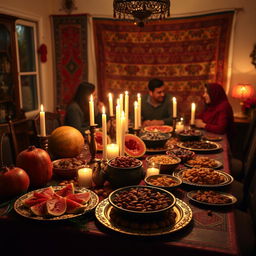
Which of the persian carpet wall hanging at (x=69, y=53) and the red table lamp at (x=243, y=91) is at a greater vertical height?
the persian carpet wall hanging at (x=69, y=53)

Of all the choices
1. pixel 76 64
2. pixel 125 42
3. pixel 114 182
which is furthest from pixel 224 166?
pixel 76 64

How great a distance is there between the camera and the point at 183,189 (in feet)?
5.21

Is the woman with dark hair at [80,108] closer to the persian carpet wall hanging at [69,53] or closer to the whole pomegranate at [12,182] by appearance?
the whole pomegranate at [12,182]

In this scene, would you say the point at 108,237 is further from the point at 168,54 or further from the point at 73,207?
the point at 168,54

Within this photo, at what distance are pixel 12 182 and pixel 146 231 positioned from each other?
0.69 m

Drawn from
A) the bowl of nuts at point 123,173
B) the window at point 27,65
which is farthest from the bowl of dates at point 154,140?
the window at point 27,65

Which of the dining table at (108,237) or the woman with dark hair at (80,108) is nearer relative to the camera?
the dining table at (108,237)

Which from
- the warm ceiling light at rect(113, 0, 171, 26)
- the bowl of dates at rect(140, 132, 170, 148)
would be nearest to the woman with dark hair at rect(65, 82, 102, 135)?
the bowl of dates at rect(140, 132, 170, 148)

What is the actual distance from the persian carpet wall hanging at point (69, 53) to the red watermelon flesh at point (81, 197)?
363 cm

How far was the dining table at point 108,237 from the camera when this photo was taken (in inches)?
42.8

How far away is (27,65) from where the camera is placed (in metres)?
4.53

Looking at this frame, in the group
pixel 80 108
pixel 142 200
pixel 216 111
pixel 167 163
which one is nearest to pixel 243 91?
pixel 216 111

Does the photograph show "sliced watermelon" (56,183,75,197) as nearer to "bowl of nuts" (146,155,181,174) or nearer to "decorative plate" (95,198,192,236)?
"decorative plate" (95,198,192,236)

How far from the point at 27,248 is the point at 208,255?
722 millimetres
